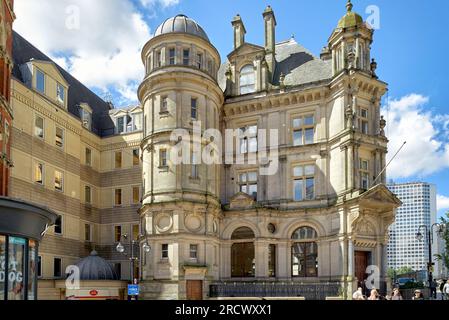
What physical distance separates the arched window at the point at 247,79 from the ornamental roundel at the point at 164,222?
12317 mm

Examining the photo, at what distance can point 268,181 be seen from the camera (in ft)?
133


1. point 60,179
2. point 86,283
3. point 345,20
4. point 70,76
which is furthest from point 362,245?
point 70,76

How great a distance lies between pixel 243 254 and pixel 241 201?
3925 millimetres

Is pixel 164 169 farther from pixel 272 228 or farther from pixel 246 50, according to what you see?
pixel 246 50

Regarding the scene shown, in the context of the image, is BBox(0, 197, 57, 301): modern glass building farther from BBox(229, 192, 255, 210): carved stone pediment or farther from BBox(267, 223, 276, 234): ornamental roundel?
BBox(267, 223, 276, 234): ornamental roundel

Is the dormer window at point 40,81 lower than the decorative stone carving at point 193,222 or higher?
higher

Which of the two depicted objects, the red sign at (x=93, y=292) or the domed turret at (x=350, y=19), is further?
the domed turret at (x=350, y=19)

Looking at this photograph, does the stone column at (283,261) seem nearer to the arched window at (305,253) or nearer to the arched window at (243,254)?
the arched window at (305,253)

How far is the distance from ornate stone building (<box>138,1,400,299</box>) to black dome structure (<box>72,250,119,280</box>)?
5144mm

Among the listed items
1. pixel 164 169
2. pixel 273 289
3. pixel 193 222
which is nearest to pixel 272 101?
pixel 164 169

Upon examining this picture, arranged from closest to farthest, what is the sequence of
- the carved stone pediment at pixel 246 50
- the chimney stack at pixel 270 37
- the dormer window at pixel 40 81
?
the dormer window at pixel 40 81 < the carved stone pediment at pixel 246 50 < the chimney stack at pixel 270 37

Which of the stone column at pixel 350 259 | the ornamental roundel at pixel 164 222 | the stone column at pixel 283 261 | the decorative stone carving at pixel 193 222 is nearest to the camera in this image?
the stone column at pixel 350 259

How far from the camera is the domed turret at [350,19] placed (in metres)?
39.1

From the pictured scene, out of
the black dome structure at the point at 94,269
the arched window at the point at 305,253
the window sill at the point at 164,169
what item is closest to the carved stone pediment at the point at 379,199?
the arched window at the point at 305,253
